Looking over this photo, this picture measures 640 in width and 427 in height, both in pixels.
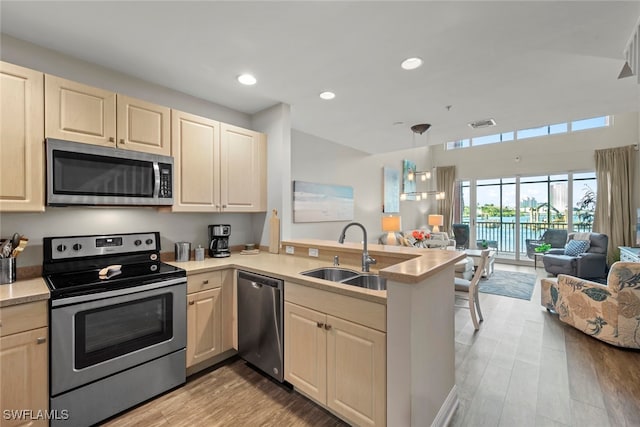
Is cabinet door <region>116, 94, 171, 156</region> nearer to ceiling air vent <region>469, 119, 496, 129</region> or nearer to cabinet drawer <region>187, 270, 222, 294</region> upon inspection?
cabinet drawer <region>187, 270, 222, 294</region>

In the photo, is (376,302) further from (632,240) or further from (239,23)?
(632,240)

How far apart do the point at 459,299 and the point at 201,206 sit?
3.84 m

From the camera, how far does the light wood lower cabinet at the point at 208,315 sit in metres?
2.19

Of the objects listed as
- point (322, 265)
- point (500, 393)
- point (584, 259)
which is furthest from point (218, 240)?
point (584, 259)

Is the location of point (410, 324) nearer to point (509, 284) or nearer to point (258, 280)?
point (258, 280)

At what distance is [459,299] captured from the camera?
4.15 metres

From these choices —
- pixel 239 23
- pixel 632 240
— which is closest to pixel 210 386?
pixel 239 23

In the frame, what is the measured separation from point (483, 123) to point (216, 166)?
11.5 ft

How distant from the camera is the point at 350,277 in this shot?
2178mm

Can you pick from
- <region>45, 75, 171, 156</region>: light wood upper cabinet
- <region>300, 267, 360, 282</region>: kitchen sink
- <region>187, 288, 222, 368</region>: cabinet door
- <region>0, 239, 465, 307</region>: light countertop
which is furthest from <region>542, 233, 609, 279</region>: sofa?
Answer: <region>45, 75, 171, 156</region>: light wood upper cabinet

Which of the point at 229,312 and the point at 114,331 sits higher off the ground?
the point at 114,331

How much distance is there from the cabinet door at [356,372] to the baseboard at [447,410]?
425 millimetres

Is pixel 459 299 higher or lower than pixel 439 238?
lower

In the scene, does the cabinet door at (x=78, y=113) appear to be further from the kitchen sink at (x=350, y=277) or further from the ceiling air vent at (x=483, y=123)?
the ceiling air vent at (x=483, y=123)
